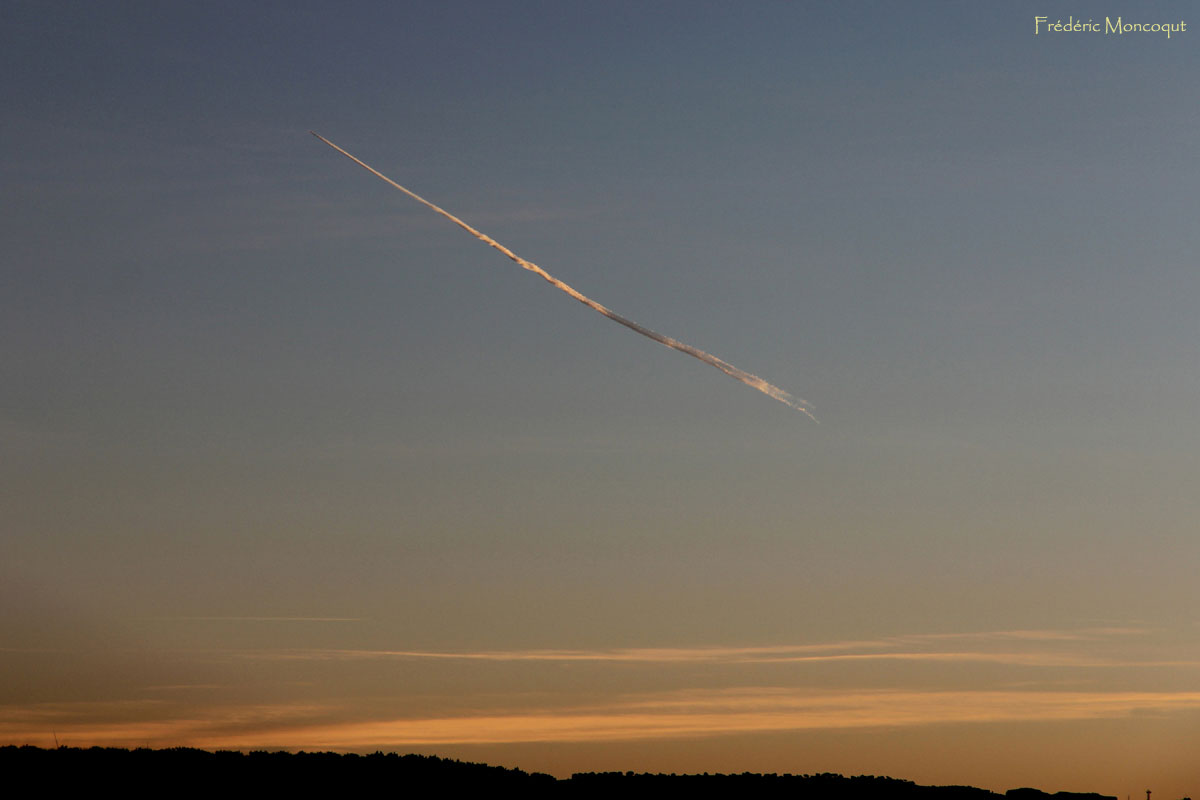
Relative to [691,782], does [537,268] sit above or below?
above

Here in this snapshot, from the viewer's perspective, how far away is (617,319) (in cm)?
5369

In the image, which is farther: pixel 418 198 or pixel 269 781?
pixel 269 781

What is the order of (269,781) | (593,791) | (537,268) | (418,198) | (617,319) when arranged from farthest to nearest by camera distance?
(593,791)
(269,781)
(537,268)
(617,319)
(418,198)

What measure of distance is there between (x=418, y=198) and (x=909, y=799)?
72717mm

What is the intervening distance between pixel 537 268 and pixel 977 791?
68764 millimetres

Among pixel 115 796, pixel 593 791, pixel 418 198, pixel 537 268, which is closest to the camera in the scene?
pixel 418 198

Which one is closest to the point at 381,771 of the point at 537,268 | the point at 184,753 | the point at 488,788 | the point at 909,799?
the point at 488,788

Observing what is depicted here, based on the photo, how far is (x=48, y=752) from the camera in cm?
9288

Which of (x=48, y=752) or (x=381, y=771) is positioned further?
(x=381, y=771)

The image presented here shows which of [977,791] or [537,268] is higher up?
[537,268]

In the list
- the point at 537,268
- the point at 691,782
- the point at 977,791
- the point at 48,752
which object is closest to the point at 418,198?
the point at 537,268

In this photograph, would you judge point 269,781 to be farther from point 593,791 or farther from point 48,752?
point 593,791

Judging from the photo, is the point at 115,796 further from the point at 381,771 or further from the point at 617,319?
the point at 617,319

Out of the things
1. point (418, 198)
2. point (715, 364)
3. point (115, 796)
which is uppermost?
point (418, 198)
